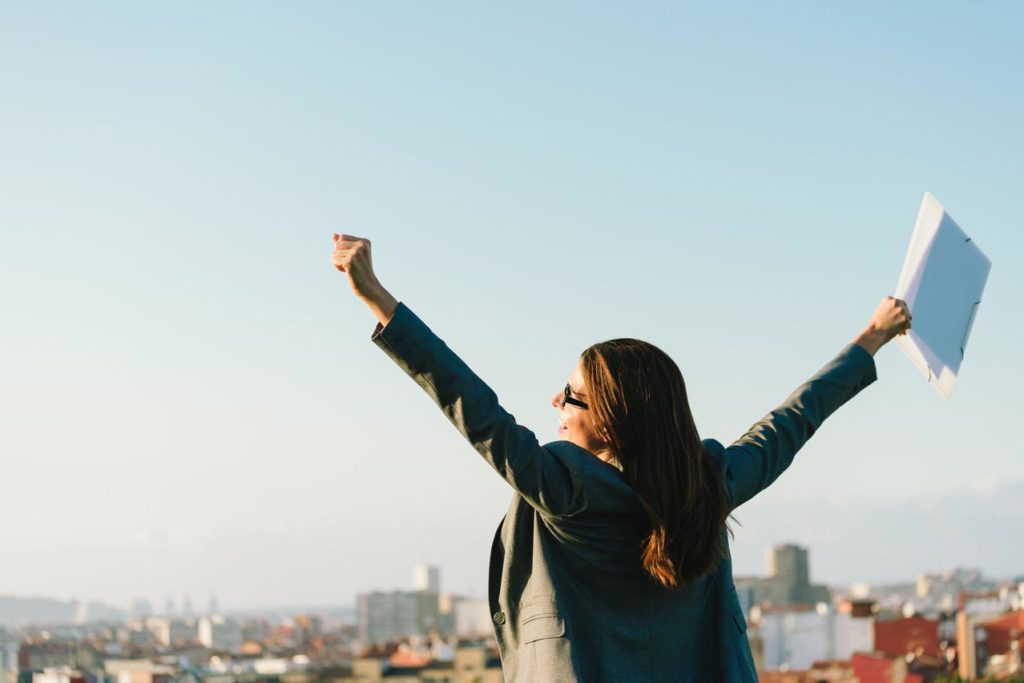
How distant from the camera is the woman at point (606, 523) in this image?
1313mm

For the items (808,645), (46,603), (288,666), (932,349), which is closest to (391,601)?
(46,603)

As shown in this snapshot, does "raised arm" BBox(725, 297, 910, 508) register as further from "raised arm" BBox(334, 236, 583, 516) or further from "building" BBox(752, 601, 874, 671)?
"building" BBox(752, 601, 874, 671)

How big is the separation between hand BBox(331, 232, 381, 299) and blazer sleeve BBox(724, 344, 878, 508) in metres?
0.39

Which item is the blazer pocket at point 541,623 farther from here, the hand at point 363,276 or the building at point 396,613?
the building at point 396,613

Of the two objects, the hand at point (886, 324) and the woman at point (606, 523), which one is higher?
the hand at point (886, 324)

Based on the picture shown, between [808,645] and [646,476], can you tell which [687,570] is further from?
[808,645]

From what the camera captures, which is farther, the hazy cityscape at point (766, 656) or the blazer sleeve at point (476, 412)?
the hazy cityscape at point (766, 656)

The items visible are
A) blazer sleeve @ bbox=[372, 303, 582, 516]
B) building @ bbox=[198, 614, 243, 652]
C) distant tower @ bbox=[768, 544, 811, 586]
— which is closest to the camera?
blazer sleeve @ bbox=[372, 303, 582, 516]

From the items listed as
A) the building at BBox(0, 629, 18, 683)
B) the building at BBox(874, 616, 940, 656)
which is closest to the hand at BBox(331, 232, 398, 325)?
the building at BBox(0, 629, 18, 683)

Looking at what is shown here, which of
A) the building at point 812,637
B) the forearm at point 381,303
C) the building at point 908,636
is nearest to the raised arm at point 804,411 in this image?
the forearm at point 381,303

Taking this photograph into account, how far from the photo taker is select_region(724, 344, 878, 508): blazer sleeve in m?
1.50

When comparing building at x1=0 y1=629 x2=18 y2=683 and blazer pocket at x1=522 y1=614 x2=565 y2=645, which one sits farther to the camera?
building at x1=0 y1=629 x2=18 y2=683

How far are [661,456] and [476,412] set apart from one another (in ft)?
0.61

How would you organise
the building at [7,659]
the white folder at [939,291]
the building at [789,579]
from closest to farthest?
the white folder at [939,291]
the building at [7,659]
the building at [789,579]
